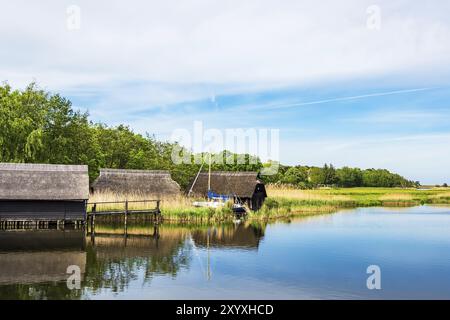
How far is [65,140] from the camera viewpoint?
43906 millimetres

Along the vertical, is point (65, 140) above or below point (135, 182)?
above

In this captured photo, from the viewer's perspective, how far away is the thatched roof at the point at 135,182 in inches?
1578

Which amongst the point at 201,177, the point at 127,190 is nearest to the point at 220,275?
the point at 127,190

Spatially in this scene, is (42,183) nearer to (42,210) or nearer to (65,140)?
(42,210)

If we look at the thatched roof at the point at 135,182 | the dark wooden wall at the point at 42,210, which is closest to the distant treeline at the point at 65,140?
the thatched roof at the point at 135,182

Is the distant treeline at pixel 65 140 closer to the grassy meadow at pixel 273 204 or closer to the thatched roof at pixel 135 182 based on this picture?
the thatched roof at pixel 135 182

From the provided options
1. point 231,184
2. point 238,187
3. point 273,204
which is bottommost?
point 273,204

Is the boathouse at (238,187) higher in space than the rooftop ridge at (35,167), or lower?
lower

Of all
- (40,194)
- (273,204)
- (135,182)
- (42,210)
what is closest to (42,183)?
(40,194)

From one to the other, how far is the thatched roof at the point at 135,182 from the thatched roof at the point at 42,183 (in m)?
8.52

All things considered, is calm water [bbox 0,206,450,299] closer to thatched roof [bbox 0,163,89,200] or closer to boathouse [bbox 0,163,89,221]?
boathouse [bbox 0,163,89,221]

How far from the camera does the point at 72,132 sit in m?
46.1

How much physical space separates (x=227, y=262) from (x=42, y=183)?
1470 centimetres
